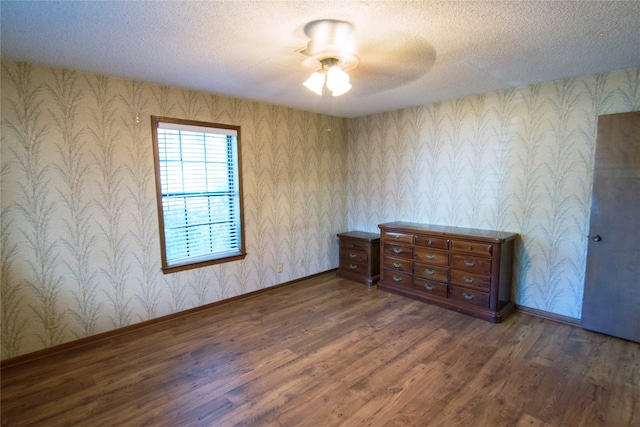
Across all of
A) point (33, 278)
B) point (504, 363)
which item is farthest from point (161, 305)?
point (504, 363)

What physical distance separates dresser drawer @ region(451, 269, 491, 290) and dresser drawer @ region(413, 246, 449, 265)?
0.53 ft

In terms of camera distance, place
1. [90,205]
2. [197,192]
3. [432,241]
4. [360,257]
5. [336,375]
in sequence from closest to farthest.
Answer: [336,375] < [90,205] < [197,192] < [432,241] < [360,257]

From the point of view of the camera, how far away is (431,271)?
3.71m

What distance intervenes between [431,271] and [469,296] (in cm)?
48

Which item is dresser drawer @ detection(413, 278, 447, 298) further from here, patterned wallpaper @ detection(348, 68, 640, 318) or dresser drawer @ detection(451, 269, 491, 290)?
patterned wallpaper @ detection(348, 68, 640, 318)

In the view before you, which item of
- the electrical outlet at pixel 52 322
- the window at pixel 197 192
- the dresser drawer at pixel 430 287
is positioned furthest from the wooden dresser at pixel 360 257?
the electrical outlet at pixel 52 322

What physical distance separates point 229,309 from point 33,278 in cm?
177

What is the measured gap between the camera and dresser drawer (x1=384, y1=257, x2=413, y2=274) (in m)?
3.92

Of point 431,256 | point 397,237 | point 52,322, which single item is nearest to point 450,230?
point 431,256

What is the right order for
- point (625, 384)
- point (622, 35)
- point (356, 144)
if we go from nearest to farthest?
point (622, 35) → point (625, 384) → point (356, 144)

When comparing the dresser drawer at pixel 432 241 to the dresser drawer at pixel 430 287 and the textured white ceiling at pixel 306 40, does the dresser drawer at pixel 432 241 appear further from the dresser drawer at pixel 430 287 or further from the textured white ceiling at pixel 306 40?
the textured white ceiling at pixel 306 40

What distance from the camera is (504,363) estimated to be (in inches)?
98.7

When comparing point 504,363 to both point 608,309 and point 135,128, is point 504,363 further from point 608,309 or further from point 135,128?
point 135,128

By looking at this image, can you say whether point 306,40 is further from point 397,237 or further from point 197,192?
point 397,237
